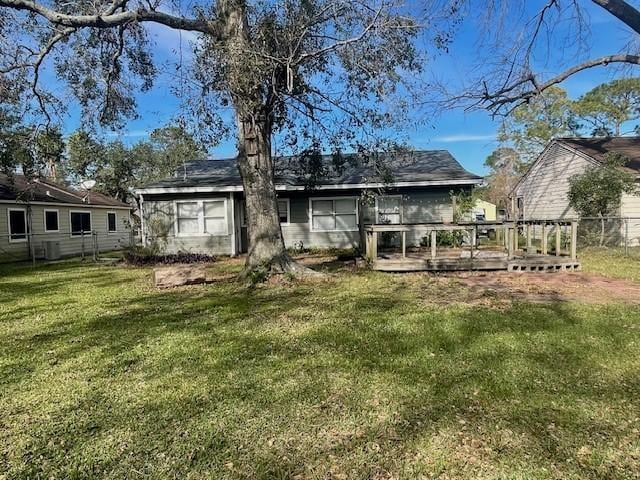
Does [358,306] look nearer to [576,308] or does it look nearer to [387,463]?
[576,308]

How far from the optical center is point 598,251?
44.6ft

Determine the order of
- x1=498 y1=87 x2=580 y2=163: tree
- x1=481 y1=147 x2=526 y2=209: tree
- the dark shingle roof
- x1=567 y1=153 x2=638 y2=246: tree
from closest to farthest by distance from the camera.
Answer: the dark shingle roof < x1=567 y1=153 x2=638 y2=246: tree < x1=498 y1=87 x2=580 y2=163: tree < x1=481 y1=147 x2=526 y2=209: tree

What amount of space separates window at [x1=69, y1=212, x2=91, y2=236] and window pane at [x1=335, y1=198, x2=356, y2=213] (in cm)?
1234

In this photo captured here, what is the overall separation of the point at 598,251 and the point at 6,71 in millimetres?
17512

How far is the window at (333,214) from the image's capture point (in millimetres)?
15414

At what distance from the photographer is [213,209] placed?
15.2m

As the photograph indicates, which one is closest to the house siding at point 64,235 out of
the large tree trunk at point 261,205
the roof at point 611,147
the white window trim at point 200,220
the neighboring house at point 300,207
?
the neighboring house at point 300,207

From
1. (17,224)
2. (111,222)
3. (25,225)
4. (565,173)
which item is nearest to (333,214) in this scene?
(565,173)

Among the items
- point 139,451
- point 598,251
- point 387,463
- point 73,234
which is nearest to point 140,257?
point 73,234

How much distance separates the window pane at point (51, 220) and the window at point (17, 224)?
3.67 feet

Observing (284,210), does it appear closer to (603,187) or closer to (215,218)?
(215,218)

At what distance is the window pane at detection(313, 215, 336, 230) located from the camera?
15508 mm

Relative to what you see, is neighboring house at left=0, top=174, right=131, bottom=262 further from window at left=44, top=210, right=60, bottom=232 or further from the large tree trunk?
the large tree trunk

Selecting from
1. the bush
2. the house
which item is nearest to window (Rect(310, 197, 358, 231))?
the bush
